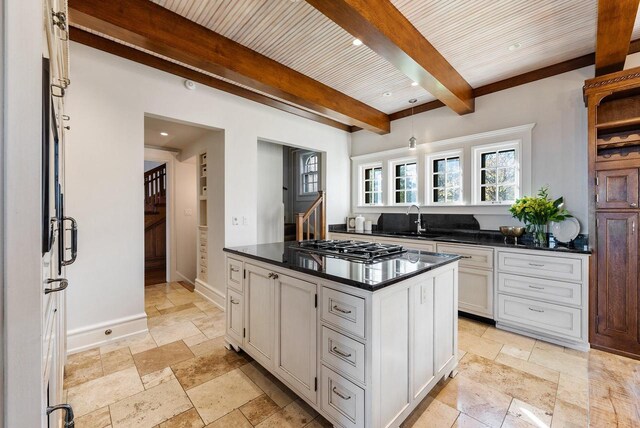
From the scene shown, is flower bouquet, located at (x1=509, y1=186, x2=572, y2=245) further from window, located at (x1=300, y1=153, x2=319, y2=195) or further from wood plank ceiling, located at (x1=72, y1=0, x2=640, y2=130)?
window, located at (x1=300, y1=153, x2=319, y2=195)

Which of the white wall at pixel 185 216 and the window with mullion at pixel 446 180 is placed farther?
the white wall at pixel 185 216

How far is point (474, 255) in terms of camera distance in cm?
309

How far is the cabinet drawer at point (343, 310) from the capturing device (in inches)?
55.2

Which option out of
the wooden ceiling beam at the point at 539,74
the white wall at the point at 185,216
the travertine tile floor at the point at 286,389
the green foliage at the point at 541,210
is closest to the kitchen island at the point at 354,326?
the travertine tile floor at the point at 286,389

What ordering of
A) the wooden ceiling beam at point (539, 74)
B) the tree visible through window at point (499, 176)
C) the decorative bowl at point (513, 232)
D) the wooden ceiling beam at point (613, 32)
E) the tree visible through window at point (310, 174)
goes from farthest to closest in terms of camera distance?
the tree visible through window at point (310, 174) < the tree visible through window at point (499, 176) < the decorative bowl at point (513, 232) < the wooden ceiling beam at point (539, 74) < the wooden ceiling beam at point (613, 32)

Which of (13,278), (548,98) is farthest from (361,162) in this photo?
(13,278)

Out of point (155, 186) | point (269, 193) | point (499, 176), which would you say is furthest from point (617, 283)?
point (155, 186)

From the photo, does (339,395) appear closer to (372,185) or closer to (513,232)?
(513,232)

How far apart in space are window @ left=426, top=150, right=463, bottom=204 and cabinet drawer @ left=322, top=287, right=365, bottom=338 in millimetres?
3107

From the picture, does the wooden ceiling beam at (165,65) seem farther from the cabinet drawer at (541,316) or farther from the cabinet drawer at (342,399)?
the cabinet drawer at (541,316)

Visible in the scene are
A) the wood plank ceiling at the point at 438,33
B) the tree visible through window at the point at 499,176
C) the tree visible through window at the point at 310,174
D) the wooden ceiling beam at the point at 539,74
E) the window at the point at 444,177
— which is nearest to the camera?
Result: the wood plank ceiling at the point at 438,33

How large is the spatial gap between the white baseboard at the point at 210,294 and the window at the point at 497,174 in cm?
367

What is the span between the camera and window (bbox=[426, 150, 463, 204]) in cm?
396

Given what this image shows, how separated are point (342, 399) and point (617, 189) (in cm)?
299
